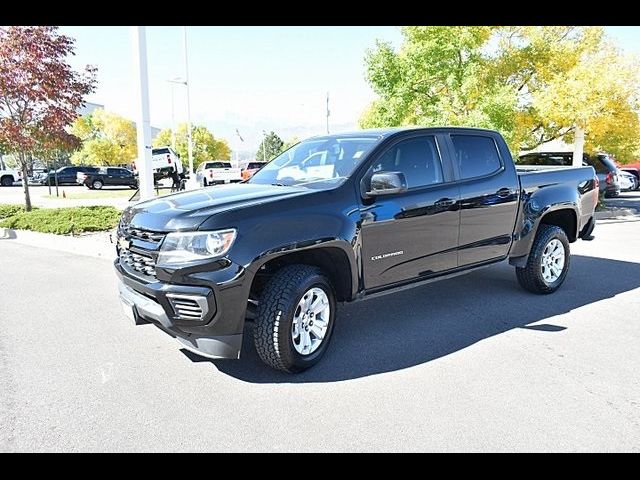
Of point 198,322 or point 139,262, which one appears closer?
point 198,322

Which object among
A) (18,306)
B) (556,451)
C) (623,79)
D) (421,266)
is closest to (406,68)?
(623,79)

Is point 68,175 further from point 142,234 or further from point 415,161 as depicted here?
point 415,161

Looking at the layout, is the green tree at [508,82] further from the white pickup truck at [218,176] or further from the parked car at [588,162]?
the white pickup truck at [218,176]

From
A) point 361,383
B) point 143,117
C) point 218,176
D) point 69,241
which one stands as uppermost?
→ point 143,117

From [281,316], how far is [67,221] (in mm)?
9302

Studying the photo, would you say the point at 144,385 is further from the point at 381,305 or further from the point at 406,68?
the point at 406,68

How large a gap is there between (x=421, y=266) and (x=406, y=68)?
9431mm

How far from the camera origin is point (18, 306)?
5.48m

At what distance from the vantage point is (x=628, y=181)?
2259 centimetres

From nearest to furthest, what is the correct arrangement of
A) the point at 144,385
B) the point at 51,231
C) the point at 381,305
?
the point at 144,385 < the point at 381,305 < the point at 51,231

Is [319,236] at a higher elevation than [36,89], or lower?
lower

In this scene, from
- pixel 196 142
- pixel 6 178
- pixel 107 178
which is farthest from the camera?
pixel 196 142

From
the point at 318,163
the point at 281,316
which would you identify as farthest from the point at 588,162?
the point at 281,316

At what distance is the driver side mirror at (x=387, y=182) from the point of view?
3809mm
